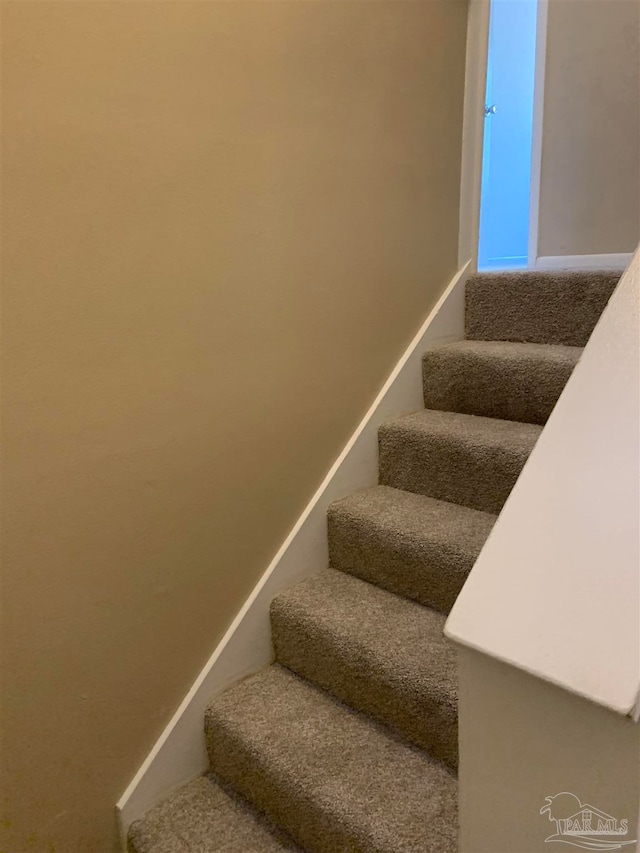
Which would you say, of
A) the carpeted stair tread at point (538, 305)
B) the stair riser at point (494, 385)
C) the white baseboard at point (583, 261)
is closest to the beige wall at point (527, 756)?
the stair riser at point (494, 385)

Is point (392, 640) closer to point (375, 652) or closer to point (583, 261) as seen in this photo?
point (375, 652)

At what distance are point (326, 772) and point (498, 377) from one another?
3.51 feet

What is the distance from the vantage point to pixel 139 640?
4.25ft

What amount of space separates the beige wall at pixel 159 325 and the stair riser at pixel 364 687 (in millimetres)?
169

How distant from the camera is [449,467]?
161 cm

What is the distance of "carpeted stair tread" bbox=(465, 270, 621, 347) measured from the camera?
168 cm

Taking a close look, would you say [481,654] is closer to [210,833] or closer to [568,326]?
[210,833]

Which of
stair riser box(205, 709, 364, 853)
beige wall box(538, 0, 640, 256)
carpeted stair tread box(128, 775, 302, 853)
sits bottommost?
carpeted stair tread box(128, 775, 302, 853)

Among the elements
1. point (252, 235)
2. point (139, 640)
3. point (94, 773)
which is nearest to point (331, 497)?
point (139, 640)

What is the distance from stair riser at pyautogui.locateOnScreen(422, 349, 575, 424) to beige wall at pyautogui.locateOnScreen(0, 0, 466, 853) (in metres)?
0.27

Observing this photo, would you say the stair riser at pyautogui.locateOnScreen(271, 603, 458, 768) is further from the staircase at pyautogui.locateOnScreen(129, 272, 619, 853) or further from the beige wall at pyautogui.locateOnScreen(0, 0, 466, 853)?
the beige wall at pyautogui.locateOnScreen(0, 0, 466, 853)

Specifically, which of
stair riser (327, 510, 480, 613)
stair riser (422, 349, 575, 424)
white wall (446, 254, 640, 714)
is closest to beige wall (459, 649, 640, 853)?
white wall (446, 254, 640, 714)

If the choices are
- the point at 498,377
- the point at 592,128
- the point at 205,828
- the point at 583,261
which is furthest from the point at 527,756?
the point at 592,128

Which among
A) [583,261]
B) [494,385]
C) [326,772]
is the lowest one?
[326,772]
